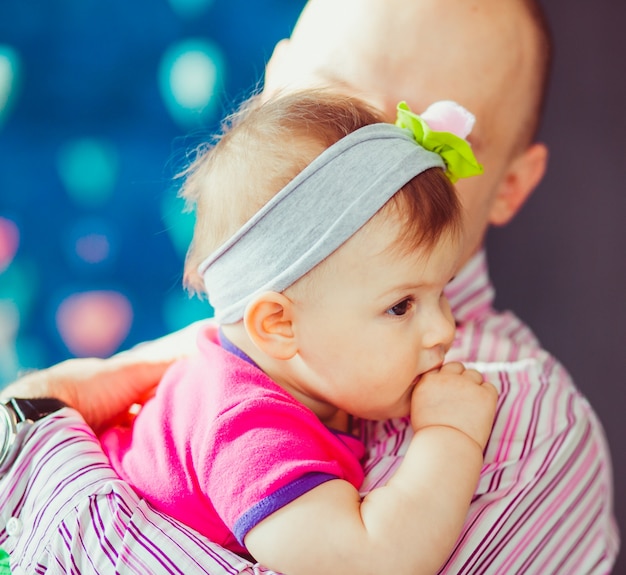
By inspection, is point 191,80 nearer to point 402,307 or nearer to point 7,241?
point 7,241

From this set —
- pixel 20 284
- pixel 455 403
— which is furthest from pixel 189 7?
pixel 455 403

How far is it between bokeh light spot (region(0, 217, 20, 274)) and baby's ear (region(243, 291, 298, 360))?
0.94m

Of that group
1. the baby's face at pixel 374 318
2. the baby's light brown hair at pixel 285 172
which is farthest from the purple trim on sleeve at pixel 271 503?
the baby's light brown hair at pixel 285 172

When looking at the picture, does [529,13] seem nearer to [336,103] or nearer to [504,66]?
[504,66]

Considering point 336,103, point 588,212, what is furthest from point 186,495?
point 588,212

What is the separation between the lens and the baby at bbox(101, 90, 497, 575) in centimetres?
87

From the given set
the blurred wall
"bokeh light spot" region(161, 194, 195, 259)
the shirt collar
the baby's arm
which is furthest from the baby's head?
the blurred wall

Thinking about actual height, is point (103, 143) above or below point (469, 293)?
above

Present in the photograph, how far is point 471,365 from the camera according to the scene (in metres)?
1.23

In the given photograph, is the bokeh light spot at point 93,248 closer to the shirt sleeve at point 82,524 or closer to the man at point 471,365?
the man at point 471,365

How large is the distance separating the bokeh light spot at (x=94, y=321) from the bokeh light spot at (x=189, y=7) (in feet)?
2.15

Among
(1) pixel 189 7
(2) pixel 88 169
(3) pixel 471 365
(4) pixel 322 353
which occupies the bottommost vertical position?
(3) pixel 471 365

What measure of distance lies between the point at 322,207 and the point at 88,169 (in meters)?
0.99

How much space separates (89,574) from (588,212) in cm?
136
